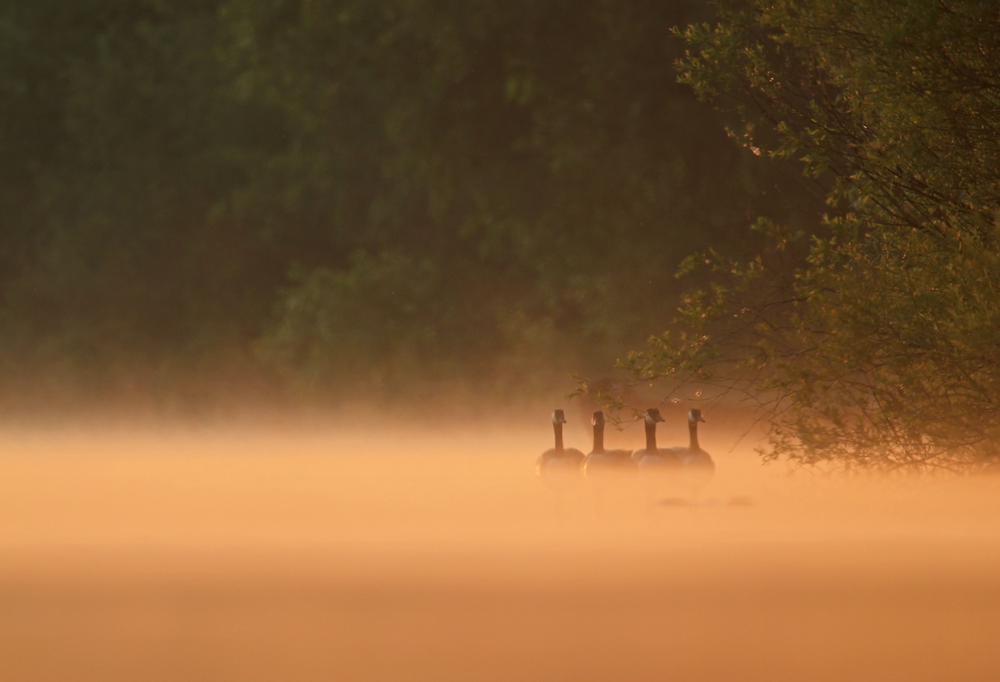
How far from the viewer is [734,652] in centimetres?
480

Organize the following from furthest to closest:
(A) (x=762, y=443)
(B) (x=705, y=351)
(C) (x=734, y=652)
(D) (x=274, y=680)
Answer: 1. (A) (x=762, y=443)
2. (B) (x=705, y=351)
3. (C) (x=734, y=652)
4. (D) (x=274, y=680)

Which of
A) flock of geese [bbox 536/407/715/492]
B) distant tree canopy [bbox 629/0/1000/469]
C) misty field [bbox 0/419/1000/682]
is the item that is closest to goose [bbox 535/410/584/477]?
flock of geese [bbox 536/407/715/492]

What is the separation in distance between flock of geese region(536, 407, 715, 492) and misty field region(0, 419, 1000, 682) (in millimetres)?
134

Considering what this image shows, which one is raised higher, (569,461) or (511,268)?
(511,268)

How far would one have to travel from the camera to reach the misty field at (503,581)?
15.5 ft

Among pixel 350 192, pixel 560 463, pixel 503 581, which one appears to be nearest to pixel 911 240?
pixel 560 463

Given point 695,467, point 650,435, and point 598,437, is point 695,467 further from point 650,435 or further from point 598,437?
point 598,437

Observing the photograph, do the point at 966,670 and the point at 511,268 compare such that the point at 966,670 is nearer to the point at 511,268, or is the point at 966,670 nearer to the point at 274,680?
the point at 274,680

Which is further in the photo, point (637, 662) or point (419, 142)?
point (419, 142)

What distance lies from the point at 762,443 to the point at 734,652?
6.74 metres

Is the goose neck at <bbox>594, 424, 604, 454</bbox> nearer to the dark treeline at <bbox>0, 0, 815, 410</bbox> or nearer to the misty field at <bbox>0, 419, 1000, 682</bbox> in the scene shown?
the misty field at <bbox>0, 419, 1000, 682</bbox>

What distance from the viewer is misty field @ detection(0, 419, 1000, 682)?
186 inches

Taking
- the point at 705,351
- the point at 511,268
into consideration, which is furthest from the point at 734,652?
the point at 511,268

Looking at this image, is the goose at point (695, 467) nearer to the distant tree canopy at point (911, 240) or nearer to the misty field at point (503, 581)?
the misty field at point (503, 581)
